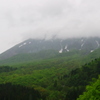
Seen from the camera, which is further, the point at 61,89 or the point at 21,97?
the point at 61,89

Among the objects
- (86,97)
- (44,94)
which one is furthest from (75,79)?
(86,97)

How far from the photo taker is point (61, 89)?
440ft

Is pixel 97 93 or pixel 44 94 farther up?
pixel 97 93

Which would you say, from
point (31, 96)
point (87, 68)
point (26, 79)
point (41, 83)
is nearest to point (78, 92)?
point (31, 96)

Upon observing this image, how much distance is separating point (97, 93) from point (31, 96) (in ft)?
249

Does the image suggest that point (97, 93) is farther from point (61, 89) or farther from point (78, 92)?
point (61, 89)

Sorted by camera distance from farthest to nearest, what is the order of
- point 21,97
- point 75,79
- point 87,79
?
point 75,79, point 87,79, point 21,97

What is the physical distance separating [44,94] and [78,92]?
29.5m

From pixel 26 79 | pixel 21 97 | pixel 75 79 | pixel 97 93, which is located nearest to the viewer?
pixel 97 93

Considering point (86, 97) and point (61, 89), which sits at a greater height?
point (86, 97)

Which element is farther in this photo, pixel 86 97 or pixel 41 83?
pixel 41 83

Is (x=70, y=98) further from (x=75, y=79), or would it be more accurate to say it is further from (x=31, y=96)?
(x=75, y=79)

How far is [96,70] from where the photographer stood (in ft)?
436

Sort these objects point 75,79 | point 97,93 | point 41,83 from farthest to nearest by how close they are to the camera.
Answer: point 41,83 < point 75,79 < point 97,93
